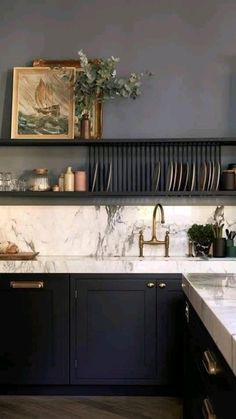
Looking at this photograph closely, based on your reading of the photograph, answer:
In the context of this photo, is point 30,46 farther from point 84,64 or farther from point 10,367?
point 10,367

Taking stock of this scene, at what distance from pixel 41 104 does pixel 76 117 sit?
0.99 ft

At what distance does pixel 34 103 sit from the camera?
367cm

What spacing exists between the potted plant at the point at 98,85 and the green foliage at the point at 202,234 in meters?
1.14

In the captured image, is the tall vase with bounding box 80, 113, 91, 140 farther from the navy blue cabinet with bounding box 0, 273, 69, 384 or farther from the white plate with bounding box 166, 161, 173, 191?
the navy blue cabinet with bounding box 0, 273, 69, 384

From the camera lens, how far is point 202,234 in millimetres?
3547

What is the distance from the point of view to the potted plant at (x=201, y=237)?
3537mm

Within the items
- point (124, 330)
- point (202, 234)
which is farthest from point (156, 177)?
point (124, 330)

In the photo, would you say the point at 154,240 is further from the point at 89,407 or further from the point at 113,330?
the point at 89,407

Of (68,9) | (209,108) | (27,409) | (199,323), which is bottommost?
(27,409)

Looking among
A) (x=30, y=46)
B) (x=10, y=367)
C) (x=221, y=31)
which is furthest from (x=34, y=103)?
(x=10, y=367)

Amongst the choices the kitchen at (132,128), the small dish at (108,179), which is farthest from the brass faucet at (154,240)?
the small dish at (108,179)

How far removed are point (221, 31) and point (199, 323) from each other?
2707 mm

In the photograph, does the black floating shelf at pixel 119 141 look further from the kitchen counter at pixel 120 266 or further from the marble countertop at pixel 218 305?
the marble countertop at pixel 218 305

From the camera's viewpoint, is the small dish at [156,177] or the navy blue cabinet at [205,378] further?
the small dish at [156,177]
